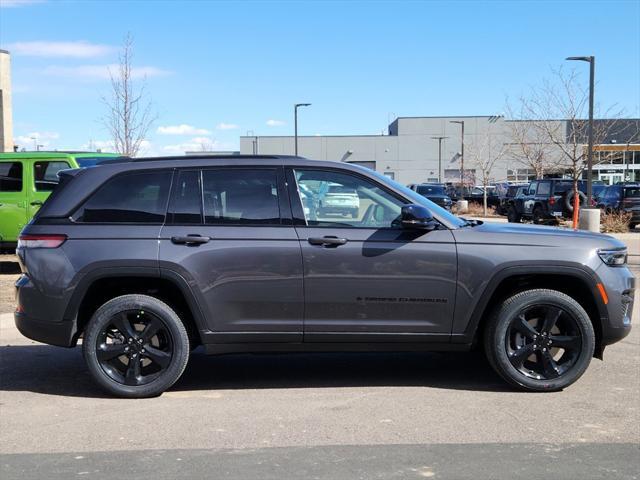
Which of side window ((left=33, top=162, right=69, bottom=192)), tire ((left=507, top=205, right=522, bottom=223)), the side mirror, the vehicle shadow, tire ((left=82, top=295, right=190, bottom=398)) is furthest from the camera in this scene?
tire ((left=507, top=205, right=522, bottom=223))

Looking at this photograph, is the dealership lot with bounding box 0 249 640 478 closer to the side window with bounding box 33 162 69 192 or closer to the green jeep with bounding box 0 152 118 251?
the green jeep with bounding box 0 152 118 251

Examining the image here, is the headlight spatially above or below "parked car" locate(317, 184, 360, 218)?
below

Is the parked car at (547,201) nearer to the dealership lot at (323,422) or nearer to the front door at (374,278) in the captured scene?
the dealership lot at (323,422)

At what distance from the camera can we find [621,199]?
2427 centimetres

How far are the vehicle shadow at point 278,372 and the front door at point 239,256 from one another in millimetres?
747

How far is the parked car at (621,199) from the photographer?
23.7 meters

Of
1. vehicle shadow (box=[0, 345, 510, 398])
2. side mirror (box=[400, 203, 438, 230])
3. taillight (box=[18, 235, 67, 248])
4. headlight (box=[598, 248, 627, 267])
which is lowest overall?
vehicle shadow (box=[0, 345, 510, 398])

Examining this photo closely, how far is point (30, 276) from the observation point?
17.1ft

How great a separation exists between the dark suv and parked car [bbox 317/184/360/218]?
0.05 meters

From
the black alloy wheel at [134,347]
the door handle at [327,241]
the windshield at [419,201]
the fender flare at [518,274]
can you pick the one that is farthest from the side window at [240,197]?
the fender flare at [518,274]

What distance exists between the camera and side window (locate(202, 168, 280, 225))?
5234 mm

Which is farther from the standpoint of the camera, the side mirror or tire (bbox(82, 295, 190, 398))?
tire (bbox(82, 295, 190, 398))

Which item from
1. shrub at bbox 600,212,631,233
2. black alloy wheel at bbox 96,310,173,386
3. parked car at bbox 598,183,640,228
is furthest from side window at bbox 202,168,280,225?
parked car at bbox 598,183,640,228

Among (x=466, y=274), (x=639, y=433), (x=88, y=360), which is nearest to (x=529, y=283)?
(x=466, y=274)
